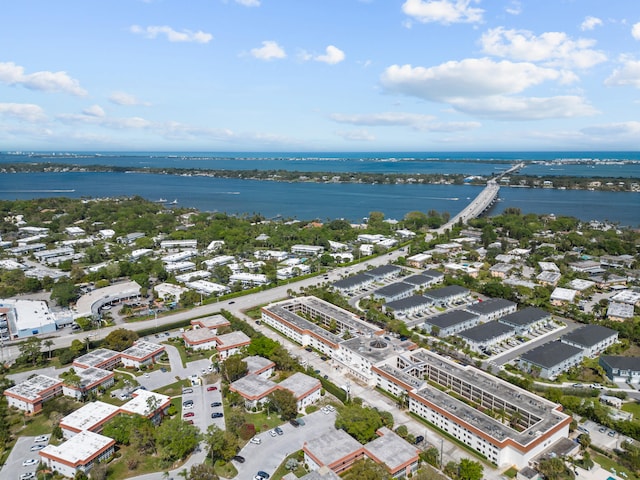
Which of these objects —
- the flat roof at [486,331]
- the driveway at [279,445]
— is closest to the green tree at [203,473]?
the driveway at [279,445]

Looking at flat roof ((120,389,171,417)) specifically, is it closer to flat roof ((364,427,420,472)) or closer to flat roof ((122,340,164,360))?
flat roof ((122,340,164,360))

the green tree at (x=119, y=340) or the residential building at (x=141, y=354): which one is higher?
the green tree at (x=119, y=340)

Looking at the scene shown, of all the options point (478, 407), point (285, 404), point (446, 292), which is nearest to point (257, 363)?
point (285, 404)

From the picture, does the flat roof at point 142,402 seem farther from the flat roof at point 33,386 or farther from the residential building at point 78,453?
the flat roof at point 33,386

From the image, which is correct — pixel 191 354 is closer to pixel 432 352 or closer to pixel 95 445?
pixel 95 445

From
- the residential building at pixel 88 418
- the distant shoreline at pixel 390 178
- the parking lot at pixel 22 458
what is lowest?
the parking lot at pixel 22 458

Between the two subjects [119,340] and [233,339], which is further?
[233,339]

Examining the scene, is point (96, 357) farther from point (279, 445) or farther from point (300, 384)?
point (279, 445)
